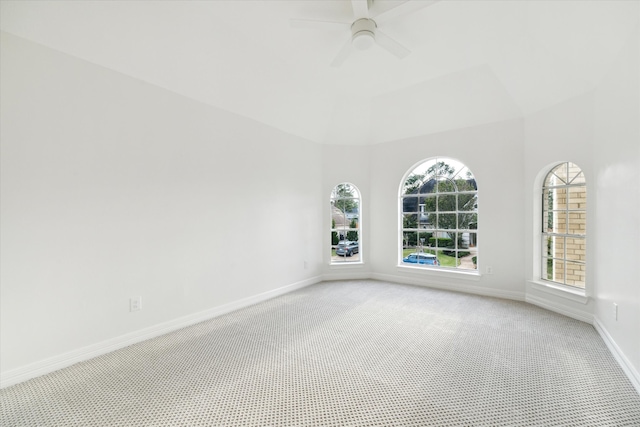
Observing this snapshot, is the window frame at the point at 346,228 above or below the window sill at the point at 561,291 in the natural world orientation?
above

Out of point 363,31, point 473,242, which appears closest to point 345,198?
point 473,242

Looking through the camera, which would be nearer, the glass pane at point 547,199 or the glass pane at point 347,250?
the glass pane at point 547,199

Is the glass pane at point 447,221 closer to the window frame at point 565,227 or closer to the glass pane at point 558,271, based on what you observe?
the window frame at point 565,227

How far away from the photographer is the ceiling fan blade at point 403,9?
2.22 m

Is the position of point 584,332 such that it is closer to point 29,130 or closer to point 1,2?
point 29,130

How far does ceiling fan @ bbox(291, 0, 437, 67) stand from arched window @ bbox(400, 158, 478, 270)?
8.13 feet

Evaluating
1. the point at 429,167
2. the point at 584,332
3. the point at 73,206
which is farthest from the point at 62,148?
the point at 584,332

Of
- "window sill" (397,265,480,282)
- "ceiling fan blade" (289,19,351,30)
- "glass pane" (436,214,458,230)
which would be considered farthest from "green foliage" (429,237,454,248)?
"ceiling fan blade" (289,19,351,30)

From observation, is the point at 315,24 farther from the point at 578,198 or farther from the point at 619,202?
the point at 578,198

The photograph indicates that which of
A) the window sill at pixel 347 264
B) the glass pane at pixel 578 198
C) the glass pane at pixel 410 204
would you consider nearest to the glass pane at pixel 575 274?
the glass pane at pixel 578 198

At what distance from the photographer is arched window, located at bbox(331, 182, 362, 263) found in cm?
539

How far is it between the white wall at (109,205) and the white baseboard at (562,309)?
370 centimetres

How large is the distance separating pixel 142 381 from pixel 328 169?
4.00m

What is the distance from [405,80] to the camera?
4059 millimetres
